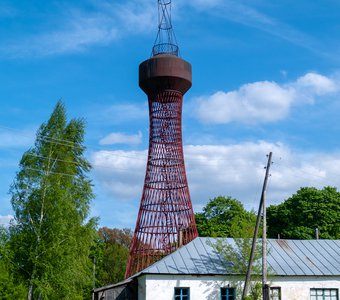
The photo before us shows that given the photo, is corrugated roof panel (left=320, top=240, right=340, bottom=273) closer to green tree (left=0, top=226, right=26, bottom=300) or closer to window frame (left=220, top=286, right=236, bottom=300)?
window frame (left=220, top=286, right=236, bottom=300)

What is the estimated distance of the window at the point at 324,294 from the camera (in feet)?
88.8

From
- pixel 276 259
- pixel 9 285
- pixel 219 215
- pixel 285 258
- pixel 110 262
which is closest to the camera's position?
pixel 9 285

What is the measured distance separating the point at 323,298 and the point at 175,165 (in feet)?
34.2

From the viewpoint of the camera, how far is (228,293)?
25969 mm

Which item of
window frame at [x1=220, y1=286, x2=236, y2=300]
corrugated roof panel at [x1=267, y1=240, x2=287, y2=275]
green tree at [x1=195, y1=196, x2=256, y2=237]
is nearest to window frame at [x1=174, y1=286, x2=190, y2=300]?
window frame at [x1=220, y1=286, x2=236, y2=300]

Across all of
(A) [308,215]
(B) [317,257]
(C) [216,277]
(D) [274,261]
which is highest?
(A) [308,215]

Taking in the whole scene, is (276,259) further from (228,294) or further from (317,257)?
(228,294)

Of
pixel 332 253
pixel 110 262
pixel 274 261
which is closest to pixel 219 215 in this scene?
pixel 110 262

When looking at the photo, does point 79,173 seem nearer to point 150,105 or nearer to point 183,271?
point 150,105

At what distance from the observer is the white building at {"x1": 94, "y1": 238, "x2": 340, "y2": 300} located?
2556 cm

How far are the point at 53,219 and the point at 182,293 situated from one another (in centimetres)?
745

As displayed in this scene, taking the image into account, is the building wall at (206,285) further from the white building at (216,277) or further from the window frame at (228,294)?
the window frame at (228,294)

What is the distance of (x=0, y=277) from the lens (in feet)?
81.3

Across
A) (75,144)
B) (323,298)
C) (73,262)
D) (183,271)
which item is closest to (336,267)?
(323,298)
